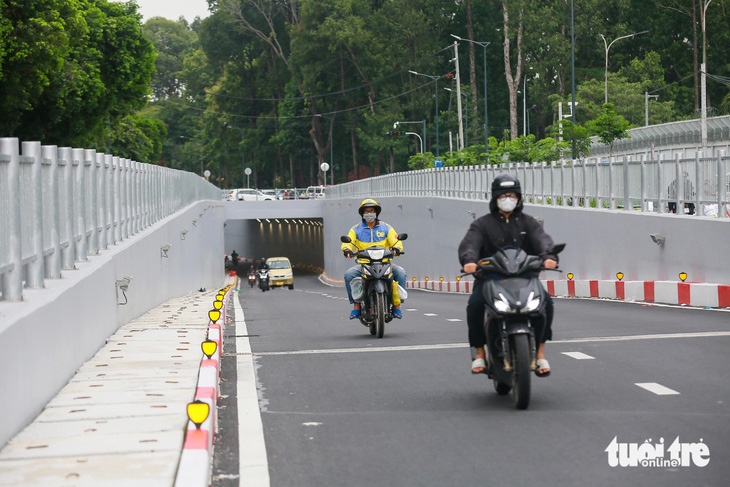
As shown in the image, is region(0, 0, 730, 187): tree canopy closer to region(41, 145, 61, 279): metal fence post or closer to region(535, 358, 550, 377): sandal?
region(41, 145, 61, 279): metal fence post

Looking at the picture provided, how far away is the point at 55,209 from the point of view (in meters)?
11.5

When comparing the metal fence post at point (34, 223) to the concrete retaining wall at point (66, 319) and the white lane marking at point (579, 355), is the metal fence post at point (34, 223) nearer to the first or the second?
the concrete retaining wall at point (66, 319)

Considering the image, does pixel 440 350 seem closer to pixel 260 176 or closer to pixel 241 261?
pixel 241 261

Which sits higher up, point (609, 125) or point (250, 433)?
point (609, 125)

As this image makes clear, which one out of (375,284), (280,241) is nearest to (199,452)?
(375,284)

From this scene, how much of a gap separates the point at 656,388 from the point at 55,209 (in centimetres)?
585

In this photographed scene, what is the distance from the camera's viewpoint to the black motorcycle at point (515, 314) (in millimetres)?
8336

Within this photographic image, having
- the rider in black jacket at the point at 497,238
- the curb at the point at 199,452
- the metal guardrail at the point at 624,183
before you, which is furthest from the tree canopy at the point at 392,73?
the curb at the point at 199,452

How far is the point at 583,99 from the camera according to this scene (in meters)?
83.9

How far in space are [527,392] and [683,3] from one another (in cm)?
8588

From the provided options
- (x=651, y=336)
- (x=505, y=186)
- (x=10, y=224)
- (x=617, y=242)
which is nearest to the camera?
(x=10, y=224)

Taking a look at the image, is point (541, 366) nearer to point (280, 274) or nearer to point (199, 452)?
→ point (199, 452)

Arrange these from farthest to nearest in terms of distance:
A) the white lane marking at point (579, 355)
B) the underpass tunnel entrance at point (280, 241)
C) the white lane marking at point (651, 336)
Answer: the underpass tunnel entrance at point (280, 241), the white lane marking at point (651, 336), the white lane marking at point (579, 355)

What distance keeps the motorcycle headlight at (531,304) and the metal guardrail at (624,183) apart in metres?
11.8
